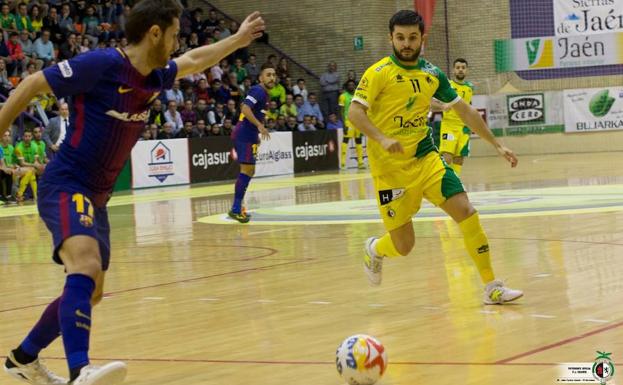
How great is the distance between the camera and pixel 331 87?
36.1 metres

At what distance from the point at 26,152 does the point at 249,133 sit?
8.26 metres

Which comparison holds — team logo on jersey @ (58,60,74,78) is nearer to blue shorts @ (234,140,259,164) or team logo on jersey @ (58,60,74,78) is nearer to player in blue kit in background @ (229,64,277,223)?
player in blue kit in background @ (229,64,277,223)

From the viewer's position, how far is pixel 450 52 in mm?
37219

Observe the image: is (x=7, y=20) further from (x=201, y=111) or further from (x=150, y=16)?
(x=150, y=16)

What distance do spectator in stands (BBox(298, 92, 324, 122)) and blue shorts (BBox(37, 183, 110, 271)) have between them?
28.1 metres

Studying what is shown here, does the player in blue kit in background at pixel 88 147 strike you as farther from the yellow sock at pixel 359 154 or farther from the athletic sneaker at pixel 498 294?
the yellow sock at pixel 359 154

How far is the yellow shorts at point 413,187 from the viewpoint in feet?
27.4

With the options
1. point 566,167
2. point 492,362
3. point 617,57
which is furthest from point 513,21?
point 492,362

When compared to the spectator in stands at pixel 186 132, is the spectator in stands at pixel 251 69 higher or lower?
higher

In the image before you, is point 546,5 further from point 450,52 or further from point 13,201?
point 13,201

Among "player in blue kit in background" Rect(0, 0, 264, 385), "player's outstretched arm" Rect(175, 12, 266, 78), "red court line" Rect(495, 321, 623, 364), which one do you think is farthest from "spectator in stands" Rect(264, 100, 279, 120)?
"player in blue kit in background" Rect(0, 0, 264, 385)

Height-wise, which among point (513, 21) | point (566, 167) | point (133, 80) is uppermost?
point (513, 21)

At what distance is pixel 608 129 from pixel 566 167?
951cm

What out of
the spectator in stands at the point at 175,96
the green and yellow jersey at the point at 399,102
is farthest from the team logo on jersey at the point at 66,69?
the spectator in stands at the point at 175,96
